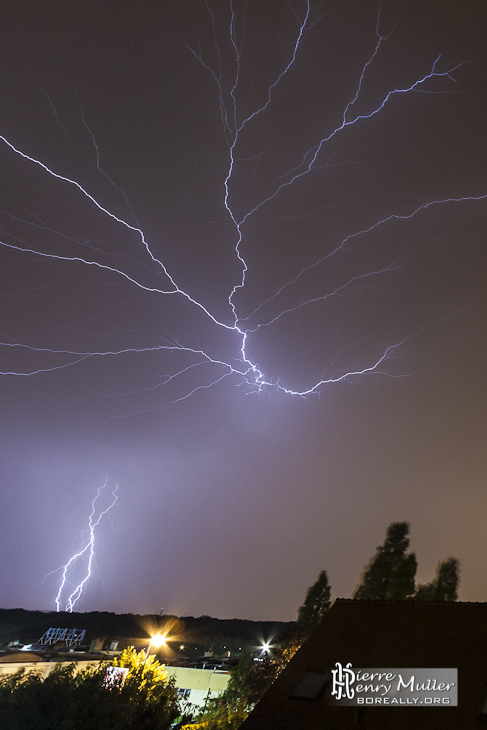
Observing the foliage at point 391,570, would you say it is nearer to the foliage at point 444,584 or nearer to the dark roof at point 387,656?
the foliage at point 444,584

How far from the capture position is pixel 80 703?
9961 millimetres

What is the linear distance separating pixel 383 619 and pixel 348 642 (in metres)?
1.01

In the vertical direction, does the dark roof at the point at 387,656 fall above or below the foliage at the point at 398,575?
below

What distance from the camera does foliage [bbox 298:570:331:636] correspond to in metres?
26.3

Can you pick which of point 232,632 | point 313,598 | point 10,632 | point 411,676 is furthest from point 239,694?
point 232,632

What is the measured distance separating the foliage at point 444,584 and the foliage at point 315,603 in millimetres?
4823

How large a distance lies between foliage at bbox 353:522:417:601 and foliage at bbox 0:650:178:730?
13.7 meters

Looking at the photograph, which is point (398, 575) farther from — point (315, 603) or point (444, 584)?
point (315, 603)

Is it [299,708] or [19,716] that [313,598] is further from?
[19,716]

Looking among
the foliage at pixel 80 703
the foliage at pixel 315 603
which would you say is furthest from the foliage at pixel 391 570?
the foliage at pixel 80 703

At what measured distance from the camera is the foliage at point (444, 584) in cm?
2336

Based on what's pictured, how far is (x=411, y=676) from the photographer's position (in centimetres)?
1001

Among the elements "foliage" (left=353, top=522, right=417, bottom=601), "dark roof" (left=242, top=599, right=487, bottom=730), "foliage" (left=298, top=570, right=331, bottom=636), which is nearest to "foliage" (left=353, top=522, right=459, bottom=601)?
"foliage" (left=353, top=522, right=417, bottom=601)

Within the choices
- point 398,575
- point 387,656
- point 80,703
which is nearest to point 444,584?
point 398,575
